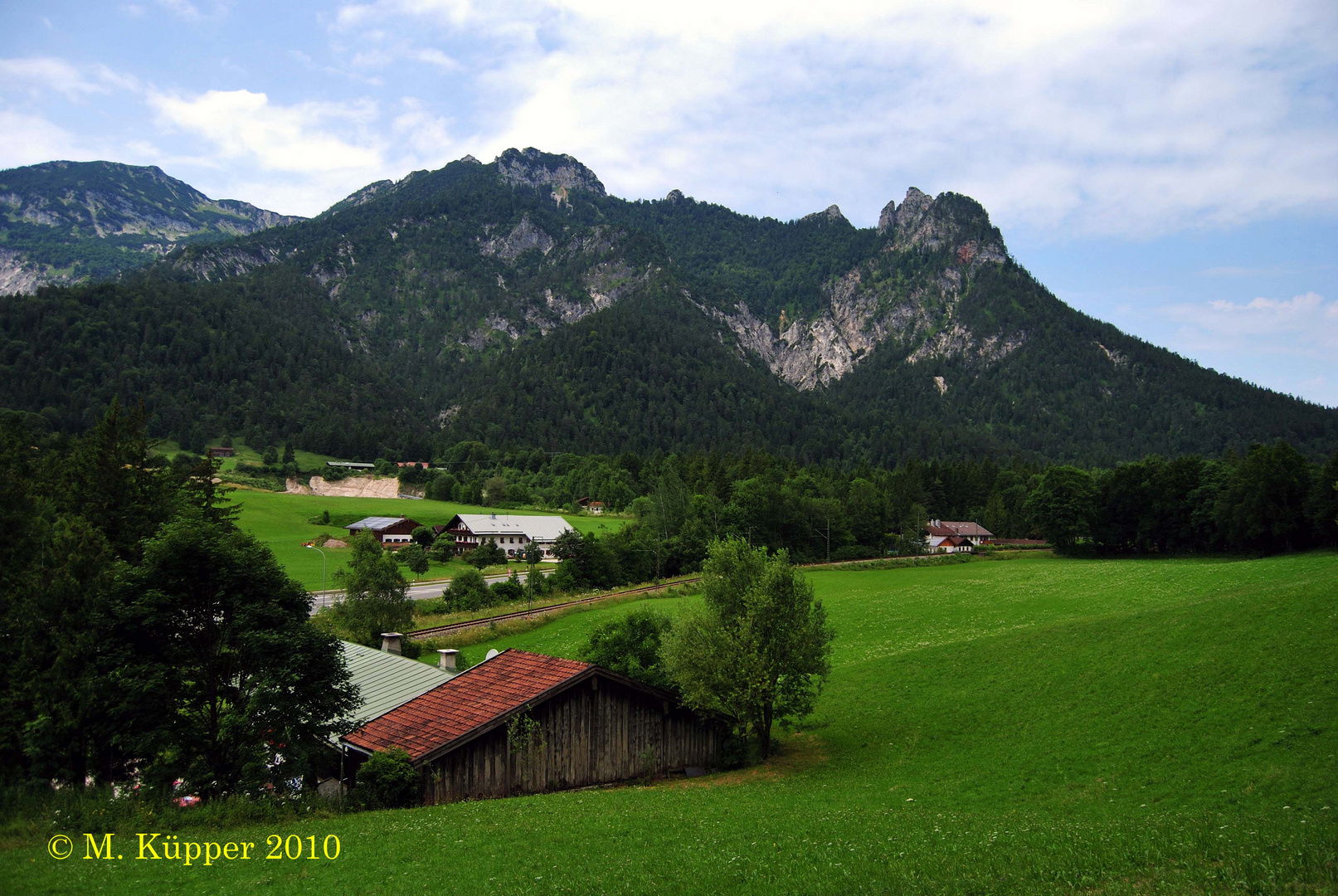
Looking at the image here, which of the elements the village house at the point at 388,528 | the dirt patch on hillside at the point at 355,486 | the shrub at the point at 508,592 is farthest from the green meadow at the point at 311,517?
the dirt patch on hillside at the point at 355,486

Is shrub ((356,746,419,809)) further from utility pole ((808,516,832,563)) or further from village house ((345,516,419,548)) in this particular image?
village house ((345,516,419,548))

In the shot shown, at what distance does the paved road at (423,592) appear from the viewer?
63.0 m

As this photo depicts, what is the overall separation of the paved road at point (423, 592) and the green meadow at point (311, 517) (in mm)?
4385

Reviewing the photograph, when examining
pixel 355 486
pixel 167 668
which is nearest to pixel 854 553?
pixel 167 668

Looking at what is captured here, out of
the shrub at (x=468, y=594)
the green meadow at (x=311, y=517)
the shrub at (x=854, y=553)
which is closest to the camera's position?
the shrub at (x=468, y=594)

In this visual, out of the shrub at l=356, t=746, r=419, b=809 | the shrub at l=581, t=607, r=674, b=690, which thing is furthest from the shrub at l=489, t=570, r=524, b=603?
the shrub at l=356, t=746, r=419, b=809

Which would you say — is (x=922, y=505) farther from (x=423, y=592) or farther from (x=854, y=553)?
(x=423, y=592)

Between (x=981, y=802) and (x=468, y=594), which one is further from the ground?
(x=981, y=802)

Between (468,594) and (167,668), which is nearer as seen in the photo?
(167,668)

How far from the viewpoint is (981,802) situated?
1741 cm

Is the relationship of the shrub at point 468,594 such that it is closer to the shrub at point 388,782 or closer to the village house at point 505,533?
the village house at point 505,533

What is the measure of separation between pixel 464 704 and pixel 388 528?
93.9m

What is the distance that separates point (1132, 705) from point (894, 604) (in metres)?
30.5

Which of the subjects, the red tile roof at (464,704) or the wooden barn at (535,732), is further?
the red tile roof at (464,704)
